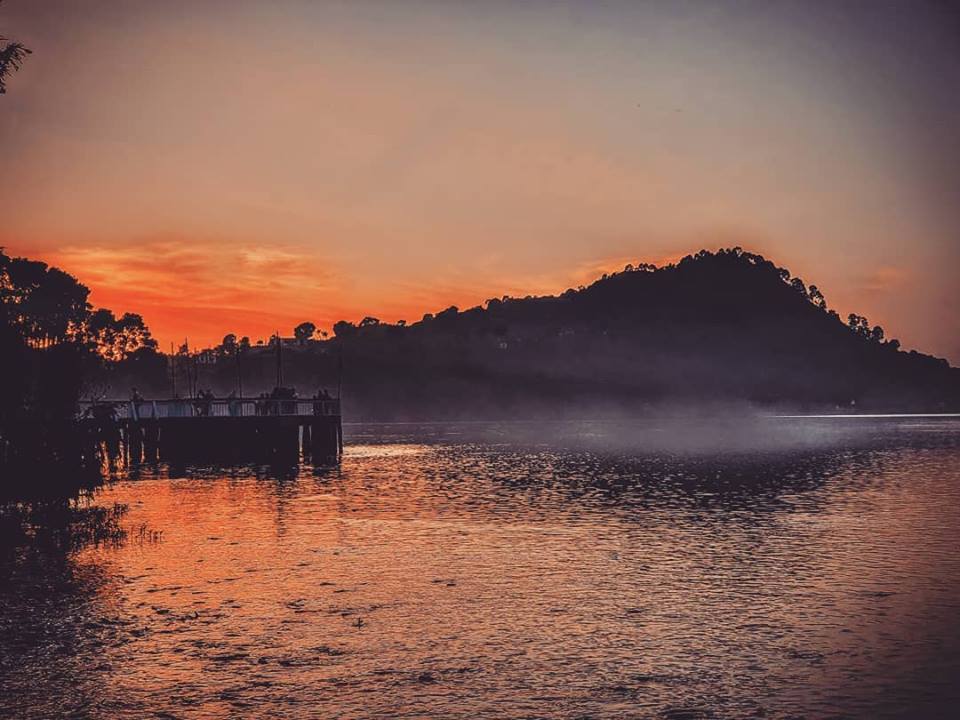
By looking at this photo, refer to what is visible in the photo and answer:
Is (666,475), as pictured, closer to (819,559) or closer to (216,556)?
(819,559)

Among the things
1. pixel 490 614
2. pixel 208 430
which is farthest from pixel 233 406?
pixel 490 614

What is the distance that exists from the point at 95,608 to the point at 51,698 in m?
7.42

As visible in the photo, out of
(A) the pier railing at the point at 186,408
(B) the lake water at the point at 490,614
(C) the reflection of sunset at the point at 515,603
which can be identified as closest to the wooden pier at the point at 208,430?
(A) the pier railing at the point at 186,408

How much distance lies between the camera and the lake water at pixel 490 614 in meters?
17.4

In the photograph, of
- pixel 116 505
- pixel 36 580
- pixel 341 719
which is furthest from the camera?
pixel 116 505

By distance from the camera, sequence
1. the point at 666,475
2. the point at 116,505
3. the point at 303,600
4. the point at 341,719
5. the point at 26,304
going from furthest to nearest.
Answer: the point at 26,304, the point at 666,475, the point at 116,505, the point at 303,600, the point at 341,719

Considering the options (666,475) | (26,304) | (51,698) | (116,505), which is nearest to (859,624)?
(51,698)

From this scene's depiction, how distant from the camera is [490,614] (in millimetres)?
24031

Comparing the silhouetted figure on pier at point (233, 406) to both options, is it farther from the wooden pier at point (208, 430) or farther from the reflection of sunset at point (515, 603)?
the reflection of sunset at point (515, 603)

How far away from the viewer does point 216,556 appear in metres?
32.9

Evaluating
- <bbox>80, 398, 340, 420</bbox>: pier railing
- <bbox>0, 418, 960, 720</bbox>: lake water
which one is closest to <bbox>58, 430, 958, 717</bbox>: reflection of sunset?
<bbox>0, 418, 960, 720</bbox>: lake water

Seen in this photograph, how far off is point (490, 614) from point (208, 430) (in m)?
62.8

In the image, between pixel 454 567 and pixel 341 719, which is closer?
pixel 341 719

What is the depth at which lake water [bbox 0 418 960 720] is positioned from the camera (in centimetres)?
1738
